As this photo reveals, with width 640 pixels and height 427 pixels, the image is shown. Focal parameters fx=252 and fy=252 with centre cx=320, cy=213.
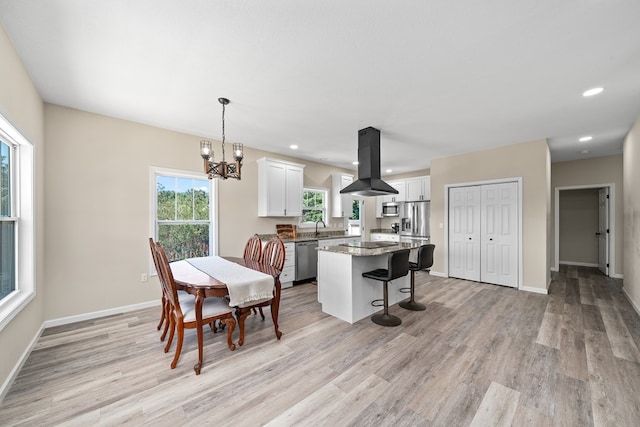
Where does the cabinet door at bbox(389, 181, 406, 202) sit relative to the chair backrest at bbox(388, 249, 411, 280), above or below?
above

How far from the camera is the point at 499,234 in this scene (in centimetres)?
472

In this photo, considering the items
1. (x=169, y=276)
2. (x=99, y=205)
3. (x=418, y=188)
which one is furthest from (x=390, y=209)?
(x=99, y=205)

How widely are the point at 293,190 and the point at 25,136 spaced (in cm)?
358

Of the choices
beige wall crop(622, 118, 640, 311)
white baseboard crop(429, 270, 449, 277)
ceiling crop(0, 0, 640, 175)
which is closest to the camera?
ceiling crop(0, 0, 640, 175)

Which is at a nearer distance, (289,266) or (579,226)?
(289,266)

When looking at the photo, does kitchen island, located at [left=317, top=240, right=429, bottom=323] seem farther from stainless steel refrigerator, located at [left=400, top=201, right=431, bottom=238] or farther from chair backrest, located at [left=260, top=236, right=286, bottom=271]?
stainless steel refrigerator, located at [left=400, top=201, right=431, bottom=238]

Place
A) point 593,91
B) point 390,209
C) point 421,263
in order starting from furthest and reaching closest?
point 390,209
point 421,263
point 593,91

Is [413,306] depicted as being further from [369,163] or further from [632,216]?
[632,216]

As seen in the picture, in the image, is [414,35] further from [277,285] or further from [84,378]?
[84,378]

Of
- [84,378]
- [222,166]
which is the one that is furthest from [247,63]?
[84,378]

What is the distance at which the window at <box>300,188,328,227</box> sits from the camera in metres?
5.84

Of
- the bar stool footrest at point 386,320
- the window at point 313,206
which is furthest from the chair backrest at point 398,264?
the window at point 313,206

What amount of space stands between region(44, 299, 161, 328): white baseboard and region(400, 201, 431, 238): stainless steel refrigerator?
5506mm

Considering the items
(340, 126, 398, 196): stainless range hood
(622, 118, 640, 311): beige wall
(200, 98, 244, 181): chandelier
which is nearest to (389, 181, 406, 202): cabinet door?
(340, 126, 398, 196): stainless range hood
